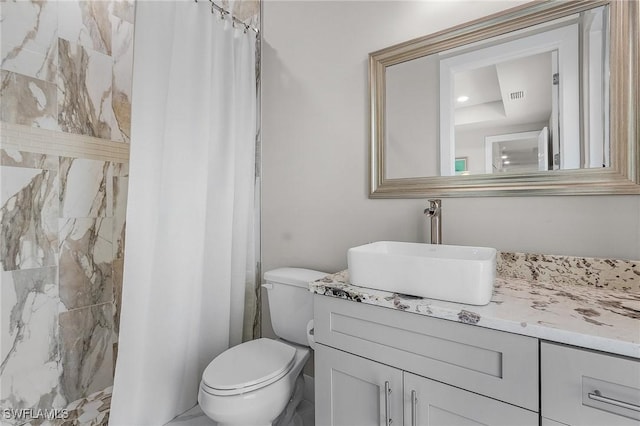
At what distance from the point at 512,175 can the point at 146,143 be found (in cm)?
153

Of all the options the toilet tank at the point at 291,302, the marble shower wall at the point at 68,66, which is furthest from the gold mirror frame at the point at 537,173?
the marble shower wall at the point at 68,66

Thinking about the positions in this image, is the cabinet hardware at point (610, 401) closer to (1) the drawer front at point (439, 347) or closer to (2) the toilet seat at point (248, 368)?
(1) the drawer front at point (439, 347)

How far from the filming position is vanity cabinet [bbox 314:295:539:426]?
82 centimetres

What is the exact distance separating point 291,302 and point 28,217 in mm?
1353

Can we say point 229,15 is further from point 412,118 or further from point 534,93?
point 534,93

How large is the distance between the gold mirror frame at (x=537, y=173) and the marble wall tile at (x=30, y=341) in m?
1.74

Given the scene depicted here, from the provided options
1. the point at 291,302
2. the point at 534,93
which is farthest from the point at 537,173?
the point at 291,302

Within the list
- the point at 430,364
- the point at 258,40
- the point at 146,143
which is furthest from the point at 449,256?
the point at 258,40

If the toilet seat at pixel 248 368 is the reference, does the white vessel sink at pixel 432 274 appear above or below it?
above

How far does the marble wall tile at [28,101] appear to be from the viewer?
5.01 ft

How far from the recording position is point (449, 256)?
4.12 feet

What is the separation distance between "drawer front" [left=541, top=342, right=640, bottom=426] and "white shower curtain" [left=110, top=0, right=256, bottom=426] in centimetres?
145

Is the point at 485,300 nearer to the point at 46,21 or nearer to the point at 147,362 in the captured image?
the point at 147,362

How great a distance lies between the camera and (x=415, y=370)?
3.17 ft
